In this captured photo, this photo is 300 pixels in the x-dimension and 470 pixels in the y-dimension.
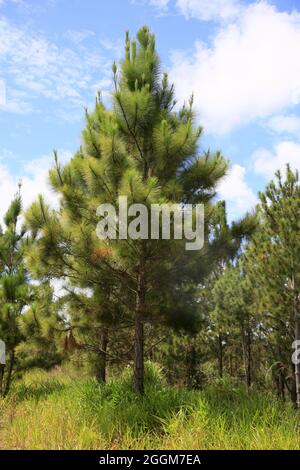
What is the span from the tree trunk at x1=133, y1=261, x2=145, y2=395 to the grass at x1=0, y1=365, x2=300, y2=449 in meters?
0.23

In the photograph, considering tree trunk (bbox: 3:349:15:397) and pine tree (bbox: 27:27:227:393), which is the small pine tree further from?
pine tree (bbox: 27:27:227:393)

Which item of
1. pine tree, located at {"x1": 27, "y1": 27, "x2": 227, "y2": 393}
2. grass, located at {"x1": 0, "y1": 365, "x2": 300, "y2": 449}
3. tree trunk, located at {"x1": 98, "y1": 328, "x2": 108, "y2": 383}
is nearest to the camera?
grass, located at {"x1": 0, "y1": 365, "x2": 300, "y2": 449}

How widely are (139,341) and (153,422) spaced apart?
147 centimetres

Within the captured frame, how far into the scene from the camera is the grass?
18.6 feet

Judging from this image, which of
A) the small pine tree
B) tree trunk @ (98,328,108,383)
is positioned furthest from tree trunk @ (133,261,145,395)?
the small pine tree

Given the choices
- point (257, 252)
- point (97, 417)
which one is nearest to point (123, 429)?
point (97, 417)

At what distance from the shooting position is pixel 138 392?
762 cm

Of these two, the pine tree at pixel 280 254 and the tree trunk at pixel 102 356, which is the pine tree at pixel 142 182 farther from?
the pine tree at pixel 280 254

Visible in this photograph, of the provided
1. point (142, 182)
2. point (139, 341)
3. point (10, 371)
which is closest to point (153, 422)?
point (139, 341)

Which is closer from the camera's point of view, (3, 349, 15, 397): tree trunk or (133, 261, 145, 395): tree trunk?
(133, 261, 145, 395): tree trunk

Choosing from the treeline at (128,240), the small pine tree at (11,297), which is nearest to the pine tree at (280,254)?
the treeline at (128,240)

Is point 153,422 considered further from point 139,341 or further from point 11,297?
point 11,297

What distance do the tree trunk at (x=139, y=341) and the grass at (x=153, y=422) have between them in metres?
0.23

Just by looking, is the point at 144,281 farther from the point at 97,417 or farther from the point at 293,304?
the point at 293,304
